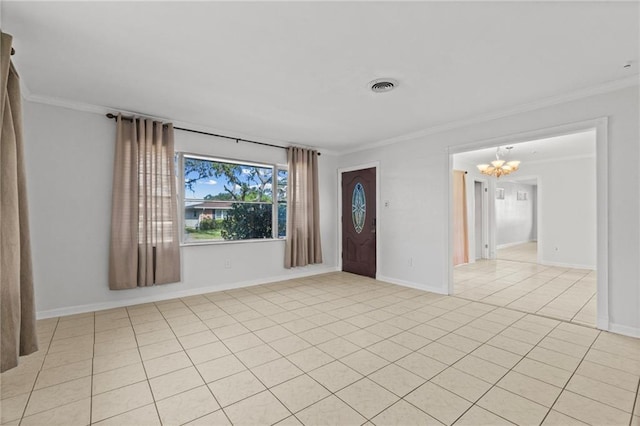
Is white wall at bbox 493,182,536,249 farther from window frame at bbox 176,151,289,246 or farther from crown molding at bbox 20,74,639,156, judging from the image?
window frame at bbox 176,151,289,246

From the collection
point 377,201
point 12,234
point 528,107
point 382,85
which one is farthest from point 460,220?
point 12,234

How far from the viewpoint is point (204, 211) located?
463cm

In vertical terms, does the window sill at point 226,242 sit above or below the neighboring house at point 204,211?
below

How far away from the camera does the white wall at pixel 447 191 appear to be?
289cm

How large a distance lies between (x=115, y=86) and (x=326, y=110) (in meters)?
2.37

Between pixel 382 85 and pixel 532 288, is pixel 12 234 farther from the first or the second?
pixel 532 288

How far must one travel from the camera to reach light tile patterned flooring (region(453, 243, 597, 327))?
12.1 ft

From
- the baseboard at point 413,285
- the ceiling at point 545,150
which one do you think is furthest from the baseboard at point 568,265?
the baseboard at point 413,285

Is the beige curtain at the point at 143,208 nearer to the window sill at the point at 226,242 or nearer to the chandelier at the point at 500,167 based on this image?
the window sill at the point at 226,242

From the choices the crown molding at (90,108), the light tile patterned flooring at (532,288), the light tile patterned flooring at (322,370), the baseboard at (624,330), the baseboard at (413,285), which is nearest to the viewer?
the light tile patterned flooring at (322,370)

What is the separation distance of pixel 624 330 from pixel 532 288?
191 cm

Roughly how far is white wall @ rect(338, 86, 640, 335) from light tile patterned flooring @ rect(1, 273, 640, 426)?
0.73 meters

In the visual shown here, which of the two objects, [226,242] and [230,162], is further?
[230,162]

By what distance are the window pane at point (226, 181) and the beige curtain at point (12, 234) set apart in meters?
2.16
